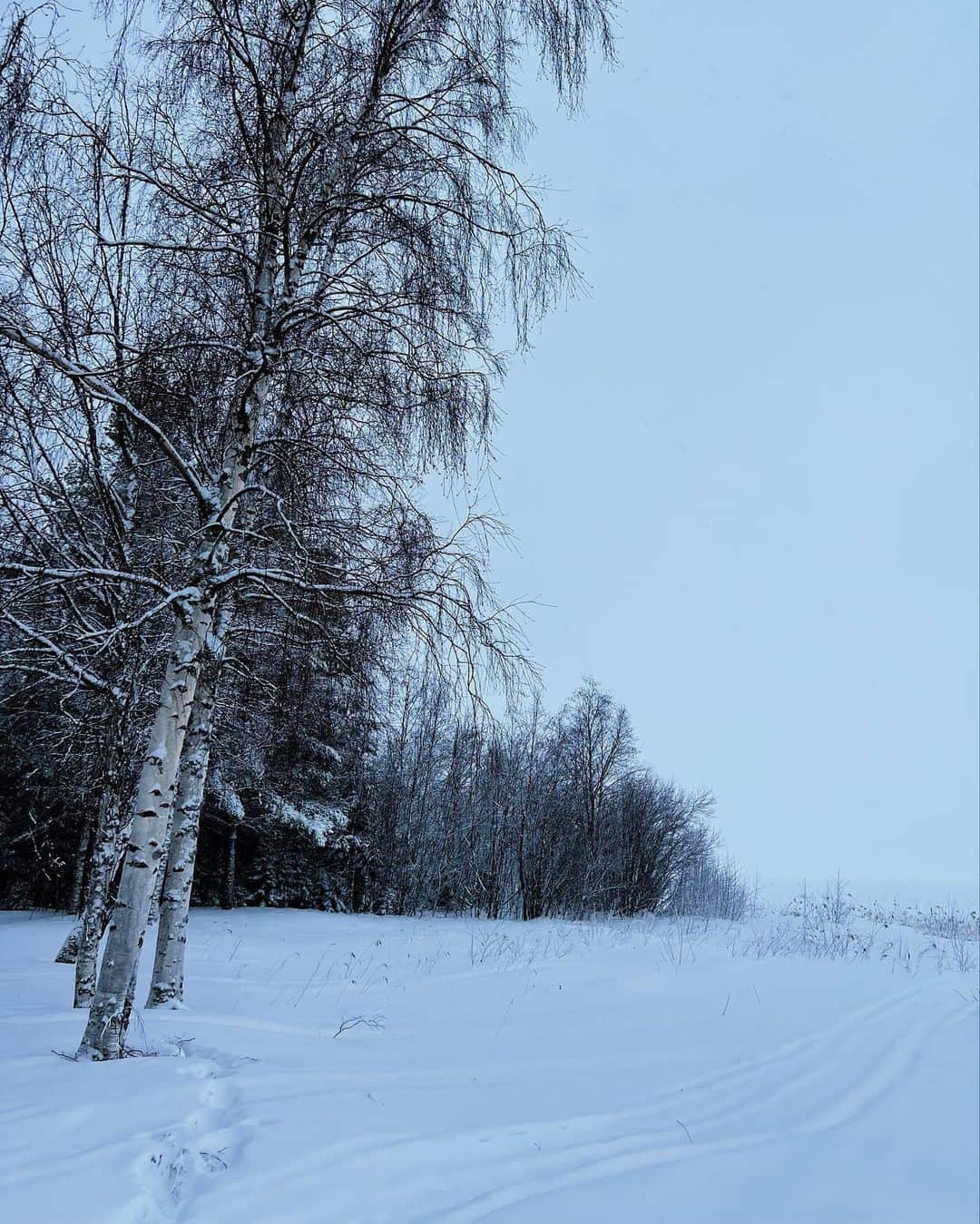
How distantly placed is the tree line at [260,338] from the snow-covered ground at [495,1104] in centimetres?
87

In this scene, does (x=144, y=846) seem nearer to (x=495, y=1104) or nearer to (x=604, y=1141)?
(x=495, y=1104)

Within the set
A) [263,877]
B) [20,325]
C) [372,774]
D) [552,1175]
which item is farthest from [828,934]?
[20,325]

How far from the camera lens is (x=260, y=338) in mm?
4004

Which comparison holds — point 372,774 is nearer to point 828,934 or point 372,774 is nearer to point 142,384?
point 828,934

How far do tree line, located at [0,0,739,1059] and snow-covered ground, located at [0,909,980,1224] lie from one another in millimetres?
867

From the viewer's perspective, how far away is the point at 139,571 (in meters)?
5.86

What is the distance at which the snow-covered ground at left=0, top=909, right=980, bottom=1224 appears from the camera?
2311 mm

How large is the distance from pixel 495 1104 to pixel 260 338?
13.8 ft

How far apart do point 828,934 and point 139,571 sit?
1602 cm

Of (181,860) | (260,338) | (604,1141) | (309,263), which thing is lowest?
(604,1141)

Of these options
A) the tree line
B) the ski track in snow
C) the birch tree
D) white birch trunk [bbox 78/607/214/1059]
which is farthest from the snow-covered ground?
Result: the birch tree

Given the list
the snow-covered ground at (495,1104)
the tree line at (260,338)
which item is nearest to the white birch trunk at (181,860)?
the tree line at (260,338)

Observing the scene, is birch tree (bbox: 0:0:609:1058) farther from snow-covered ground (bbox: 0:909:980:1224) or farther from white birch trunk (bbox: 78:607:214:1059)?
snow-covered ground (bbox: 0:909:980:1224)

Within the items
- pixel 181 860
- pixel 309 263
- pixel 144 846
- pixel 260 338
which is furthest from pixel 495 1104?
pixel 309 263
